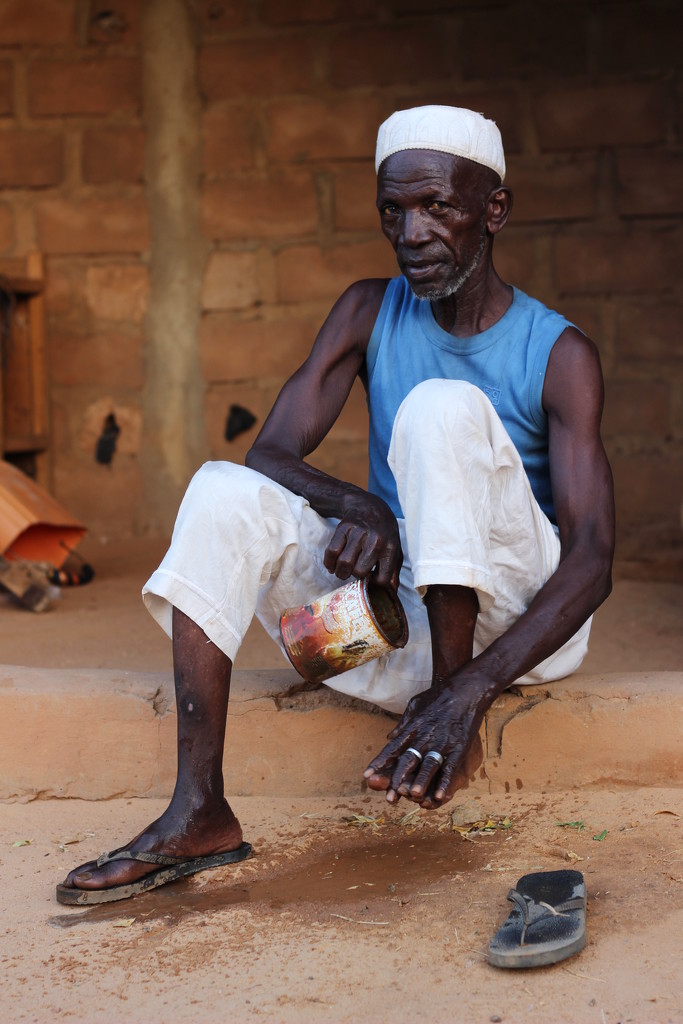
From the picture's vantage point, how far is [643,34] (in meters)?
4.49

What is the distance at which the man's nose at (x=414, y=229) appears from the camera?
7.39 ft

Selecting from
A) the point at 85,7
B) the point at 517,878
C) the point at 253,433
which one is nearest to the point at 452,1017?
the point at 517,878

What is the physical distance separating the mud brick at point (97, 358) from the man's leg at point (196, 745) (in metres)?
3.04

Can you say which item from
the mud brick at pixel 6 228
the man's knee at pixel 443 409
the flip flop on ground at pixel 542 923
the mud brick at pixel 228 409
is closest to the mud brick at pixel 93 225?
the mud brick at pixel 6 228

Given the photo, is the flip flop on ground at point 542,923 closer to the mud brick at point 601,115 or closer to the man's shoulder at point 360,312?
the man's shoulder at point 360,312

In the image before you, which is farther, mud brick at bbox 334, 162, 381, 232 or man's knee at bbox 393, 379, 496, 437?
mud brick at bbox 334, 162, 381, 232

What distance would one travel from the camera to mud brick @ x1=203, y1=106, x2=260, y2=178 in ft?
15.4

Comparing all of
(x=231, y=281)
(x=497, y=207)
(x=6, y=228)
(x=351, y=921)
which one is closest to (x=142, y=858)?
(x=351, y=921)

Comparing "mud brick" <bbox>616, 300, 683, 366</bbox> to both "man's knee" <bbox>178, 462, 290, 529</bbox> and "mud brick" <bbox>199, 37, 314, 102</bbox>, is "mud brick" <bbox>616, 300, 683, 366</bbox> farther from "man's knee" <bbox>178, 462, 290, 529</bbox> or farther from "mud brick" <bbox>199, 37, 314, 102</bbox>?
"man's knee" <bbox>178, 462, 290, 529</bbox>

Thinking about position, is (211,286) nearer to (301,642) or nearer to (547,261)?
(547,261)

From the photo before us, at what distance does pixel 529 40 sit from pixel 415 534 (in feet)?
10.7

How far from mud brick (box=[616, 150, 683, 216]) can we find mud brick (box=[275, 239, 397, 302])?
0.95m

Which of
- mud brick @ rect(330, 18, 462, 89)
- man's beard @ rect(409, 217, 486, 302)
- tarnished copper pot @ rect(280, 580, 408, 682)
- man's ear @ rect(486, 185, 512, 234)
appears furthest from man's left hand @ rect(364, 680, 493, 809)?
mud brick @ rect(330, 18, 462, 89)

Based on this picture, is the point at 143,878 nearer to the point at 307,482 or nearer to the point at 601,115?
the point at 307,482
